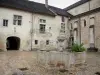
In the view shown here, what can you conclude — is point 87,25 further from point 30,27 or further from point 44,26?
point 30,27

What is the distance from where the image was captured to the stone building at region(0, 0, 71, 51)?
20562mm

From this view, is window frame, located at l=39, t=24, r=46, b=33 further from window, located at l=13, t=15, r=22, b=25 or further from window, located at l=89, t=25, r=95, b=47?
window, located at l=89, t=25, r=95, b=47

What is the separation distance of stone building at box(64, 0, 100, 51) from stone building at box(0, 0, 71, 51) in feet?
6.60

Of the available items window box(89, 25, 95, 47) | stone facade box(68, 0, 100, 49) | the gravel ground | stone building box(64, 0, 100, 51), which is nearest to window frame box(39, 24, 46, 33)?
stone building box(64, 0, 100, 51)

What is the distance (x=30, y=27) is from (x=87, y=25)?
32.0 ft

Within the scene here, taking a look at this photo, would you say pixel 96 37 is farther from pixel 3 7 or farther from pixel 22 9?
pixel 3 7

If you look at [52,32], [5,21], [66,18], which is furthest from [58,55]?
[66,18]

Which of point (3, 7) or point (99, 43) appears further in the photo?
point (99, 43)

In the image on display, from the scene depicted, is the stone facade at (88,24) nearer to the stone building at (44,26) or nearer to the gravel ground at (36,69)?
the stone building at (44,26)

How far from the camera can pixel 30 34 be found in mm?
22844

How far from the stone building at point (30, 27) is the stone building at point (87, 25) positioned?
2012 millimetres

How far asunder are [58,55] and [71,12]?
22.9 m

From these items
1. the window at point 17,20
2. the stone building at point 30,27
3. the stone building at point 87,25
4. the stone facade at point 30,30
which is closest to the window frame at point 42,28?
the stone building at point 30,27

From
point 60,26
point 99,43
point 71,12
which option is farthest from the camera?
point 71,12
